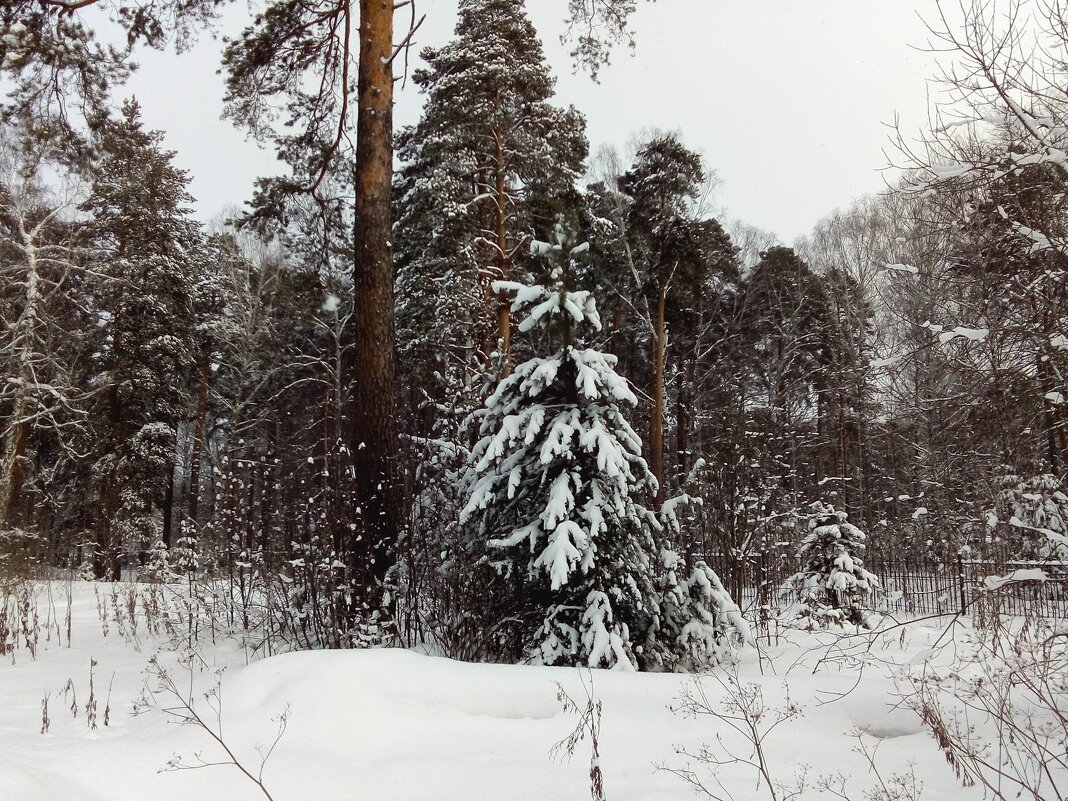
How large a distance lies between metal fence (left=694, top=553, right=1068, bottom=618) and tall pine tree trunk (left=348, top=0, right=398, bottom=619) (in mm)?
3316

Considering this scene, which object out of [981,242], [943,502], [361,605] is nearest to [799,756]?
[361,605]

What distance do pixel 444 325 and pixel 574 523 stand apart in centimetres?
1036

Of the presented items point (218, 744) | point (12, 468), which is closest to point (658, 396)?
point (218, 744)

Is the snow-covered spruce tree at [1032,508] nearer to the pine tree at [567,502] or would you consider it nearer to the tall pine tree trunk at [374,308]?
the pine tree at [567,502]

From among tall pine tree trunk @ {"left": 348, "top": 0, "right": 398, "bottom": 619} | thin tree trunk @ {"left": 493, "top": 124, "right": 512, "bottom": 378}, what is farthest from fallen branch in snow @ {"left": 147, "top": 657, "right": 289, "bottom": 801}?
thin tree trunk @ {"left": 493, "top": 124, "right": 512, "bottom": 378}

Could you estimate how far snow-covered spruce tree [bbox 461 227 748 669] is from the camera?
185 inches

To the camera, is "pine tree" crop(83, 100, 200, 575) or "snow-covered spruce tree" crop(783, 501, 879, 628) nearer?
"snow-covered spruce tree" crop(783, 501, 879, 628)

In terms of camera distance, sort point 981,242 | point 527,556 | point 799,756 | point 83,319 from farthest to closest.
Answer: point 83,319, point 981,242, point 527,556, point 799,756

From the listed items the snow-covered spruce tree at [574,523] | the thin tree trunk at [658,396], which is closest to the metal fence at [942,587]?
the snow-covered spruce tree at [574,523]

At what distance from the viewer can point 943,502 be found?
45.0 feet

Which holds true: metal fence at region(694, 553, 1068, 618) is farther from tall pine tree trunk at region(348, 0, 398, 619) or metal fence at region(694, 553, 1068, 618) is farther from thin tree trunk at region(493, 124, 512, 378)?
thin tree trunk at region(493, 124, 512, 378)

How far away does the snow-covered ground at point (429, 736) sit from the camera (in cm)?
261

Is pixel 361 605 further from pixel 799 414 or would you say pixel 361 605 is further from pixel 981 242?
pixel 799 414

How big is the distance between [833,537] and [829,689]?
5.15 meters
